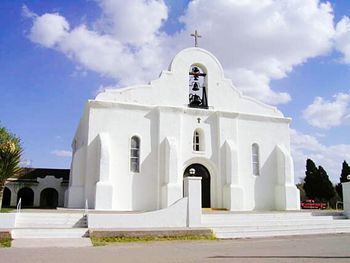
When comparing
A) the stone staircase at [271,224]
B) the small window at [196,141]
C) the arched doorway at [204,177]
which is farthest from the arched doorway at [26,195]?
the stone staircase at [271,224]

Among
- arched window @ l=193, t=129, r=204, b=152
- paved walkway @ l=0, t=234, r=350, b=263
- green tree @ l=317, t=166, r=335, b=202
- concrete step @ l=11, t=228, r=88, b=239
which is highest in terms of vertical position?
arched window @ l=193, t=129, r=204, b=152

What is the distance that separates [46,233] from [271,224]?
1028 centimetres

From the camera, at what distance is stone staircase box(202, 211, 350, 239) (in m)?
16.6

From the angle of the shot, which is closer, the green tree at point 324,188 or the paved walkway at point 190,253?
the paved walkway at point 190,253

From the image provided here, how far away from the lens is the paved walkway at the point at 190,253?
1009 cm

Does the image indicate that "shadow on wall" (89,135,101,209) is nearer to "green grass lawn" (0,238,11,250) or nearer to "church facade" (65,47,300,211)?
"church facade" (65,47,300,211)

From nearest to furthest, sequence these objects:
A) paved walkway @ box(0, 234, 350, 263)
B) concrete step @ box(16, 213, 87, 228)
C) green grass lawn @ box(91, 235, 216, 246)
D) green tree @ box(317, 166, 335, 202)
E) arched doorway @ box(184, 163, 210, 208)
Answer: paved walkway @ box(0, 234, 350, 263) < green grass lawn @ box(91, 235, 216, 246) < concrete step @ box(16, 213, 87, 228) < arched doorway @ box(184, 163, 210, 208) < green tree @ box(317, 166, 335, 202)

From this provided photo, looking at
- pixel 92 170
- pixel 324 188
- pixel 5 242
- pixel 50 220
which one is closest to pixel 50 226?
pixel 50 220

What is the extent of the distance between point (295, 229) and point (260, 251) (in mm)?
6695

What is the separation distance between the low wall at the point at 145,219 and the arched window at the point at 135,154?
6.12m

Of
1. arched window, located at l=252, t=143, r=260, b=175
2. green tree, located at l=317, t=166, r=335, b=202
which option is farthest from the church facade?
green tree, located at l=317, t=166, r=335, b=202

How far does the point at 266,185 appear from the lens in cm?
2502

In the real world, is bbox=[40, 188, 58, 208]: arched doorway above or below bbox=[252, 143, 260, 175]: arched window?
below

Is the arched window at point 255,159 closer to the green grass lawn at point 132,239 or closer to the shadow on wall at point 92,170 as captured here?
the shadow on wall at point 92,170
